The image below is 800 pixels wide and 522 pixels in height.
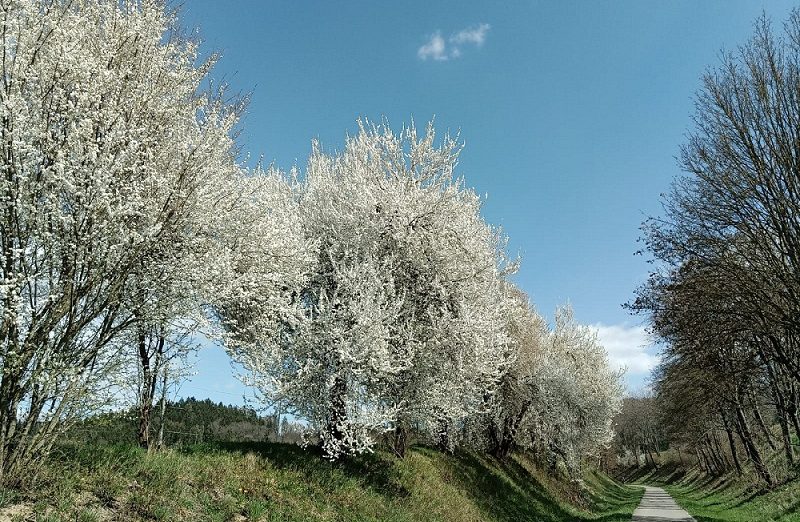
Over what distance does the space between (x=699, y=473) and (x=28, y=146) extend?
249 ft

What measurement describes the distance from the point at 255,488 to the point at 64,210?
6652 mm

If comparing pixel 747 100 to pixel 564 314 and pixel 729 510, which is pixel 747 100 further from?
pixel 564 314

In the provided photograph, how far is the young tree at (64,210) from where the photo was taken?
6.97 metres

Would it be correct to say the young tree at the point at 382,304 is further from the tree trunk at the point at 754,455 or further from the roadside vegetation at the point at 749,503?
the tree trunk at the point at 754,455

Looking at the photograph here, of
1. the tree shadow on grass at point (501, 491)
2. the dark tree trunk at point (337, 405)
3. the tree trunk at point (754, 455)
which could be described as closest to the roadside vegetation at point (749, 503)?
the tree trunk at point (754, 455)

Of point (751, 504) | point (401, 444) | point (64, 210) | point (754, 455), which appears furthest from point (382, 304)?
point (754, 455)

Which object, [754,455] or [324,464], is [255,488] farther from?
[754,455]

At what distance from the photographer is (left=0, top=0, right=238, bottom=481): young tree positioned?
6973mm

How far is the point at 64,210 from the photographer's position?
304 inches

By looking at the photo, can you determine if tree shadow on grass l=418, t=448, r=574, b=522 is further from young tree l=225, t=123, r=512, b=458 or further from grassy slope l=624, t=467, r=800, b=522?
grassy slope l=624, t=467, r=800, b=522

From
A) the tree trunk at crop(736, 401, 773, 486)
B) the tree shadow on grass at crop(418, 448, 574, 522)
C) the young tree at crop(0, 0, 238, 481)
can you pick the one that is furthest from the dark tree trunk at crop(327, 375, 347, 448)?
the tree trunk at crop(736, 401, 773, 486)

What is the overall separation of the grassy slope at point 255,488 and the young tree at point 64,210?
898 millimetres

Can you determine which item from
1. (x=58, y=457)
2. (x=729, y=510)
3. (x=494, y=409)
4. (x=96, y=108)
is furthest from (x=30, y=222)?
(x=729, y=510)

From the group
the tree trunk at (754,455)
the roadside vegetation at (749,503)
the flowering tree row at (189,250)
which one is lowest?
the roadside vegetation at (749,503)
